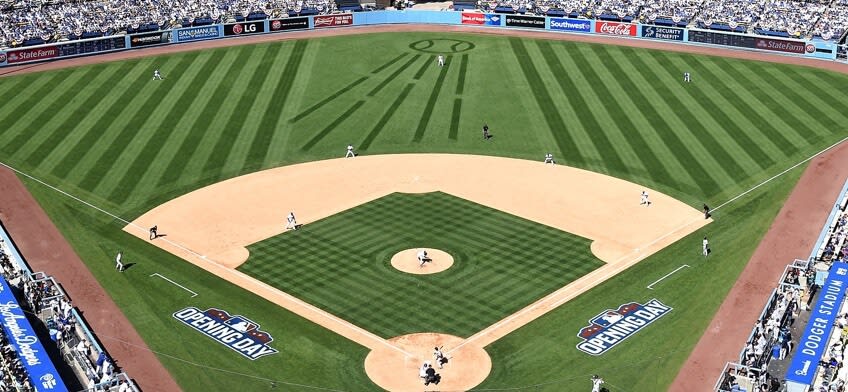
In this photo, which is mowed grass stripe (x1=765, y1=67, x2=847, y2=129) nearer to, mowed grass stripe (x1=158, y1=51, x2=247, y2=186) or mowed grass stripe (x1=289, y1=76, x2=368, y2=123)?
mowed grass stripe (x1=289, y1=76, x2=368, y2=123)

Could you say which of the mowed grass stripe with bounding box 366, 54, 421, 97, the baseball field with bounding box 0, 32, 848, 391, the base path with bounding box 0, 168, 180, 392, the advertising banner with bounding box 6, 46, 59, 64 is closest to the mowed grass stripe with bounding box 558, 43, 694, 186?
the baseball field with bounding box 0, 32, 848, 391

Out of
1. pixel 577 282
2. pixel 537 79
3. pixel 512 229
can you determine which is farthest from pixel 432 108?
pixel 577 282

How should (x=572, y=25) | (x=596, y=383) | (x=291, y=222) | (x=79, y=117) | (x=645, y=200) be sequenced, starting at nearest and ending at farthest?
(x=596, y=383), (x=291, y=222), (x=645, y=200), (x=79, y=117), (x=572, y=25)

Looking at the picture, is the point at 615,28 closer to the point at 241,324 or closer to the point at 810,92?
the point at 810,92

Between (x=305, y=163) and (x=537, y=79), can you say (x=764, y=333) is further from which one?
(x=537, y=79)

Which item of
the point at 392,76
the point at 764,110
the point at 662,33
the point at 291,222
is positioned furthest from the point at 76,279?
the point at 662,33

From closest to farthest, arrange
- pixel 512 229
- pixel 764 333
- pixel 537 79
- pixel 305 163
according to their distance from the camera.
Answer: pixel 764 333
pixel 512 229
pixel 305 163
pixel 537 79

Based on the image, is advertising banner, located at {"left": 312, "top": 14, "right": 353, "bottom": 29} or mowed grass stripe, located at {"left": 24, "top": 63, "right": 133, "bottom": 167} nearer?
mowed grass stripe, located at {"left": 24, "top": 63, "right": 133, "bottom": 167}
